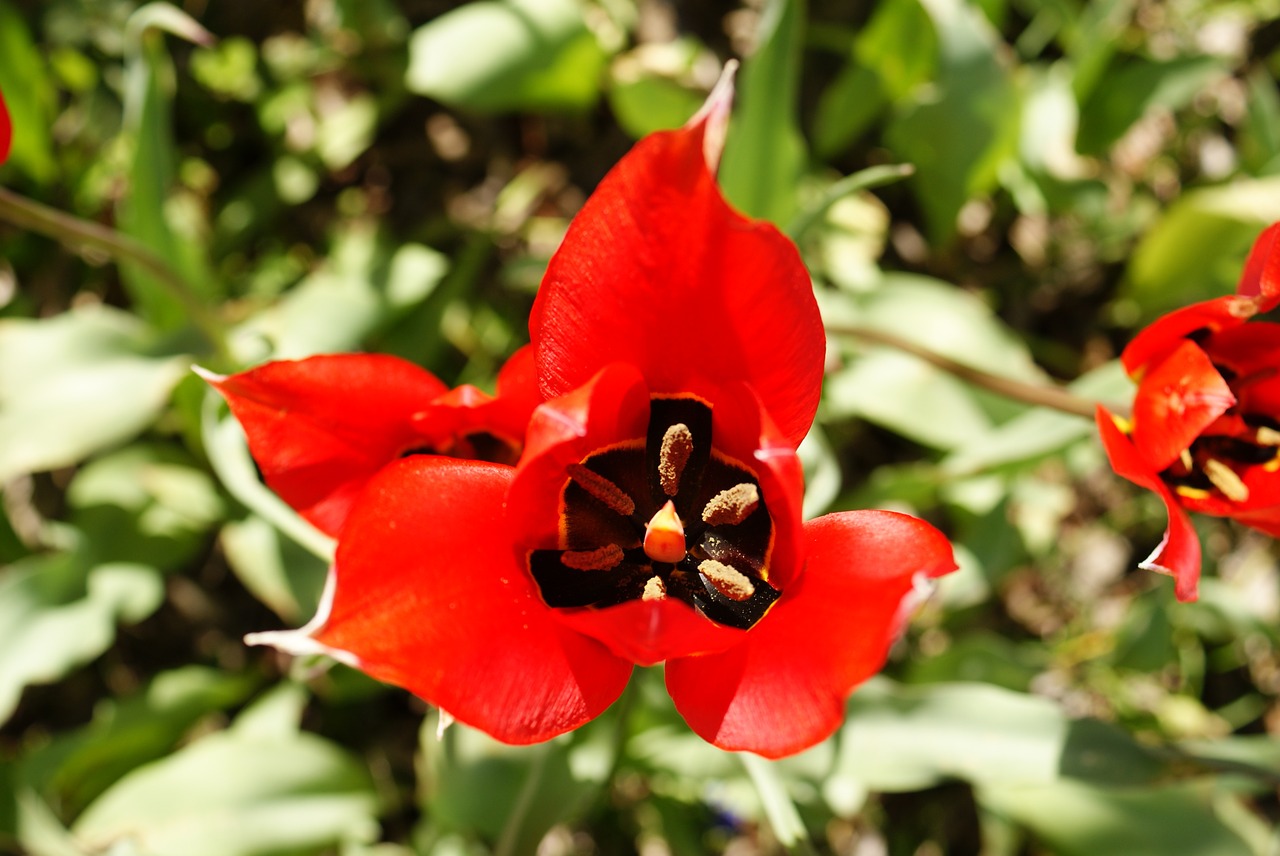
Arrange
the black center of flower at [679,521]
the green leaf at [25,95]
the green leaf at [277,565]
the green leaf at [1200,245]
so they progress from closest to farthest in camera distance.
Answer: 1. the black center of flower at [679,521]
2. the green leaf at [277,565]
3. the green leaf at [1200,245]
4. the green leaf at [25,95]

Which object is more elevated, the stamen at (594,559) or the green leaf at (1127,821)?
the stamen at (594,559)

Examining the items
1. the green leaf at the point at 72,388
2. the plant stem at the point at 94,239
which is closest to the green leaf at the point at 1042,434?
the plant stem at the point at 94,239

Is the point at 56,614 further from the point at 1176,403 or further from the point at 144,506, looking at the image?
the point at 1176,403

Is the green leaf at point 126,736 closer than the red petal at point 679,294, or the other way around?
the red petal at point 679,294

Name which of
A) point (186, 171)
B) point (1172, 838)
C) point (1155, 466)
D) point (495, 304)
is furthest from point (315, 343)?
point (1172, 838)

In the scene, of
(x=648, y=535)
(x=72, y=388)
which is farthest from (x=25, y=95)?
(x=648, y=535)

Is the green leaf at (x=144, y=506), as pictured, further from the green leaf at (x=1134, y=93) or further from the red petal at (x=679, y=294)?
the green leaf at (x=1134, y=93)
